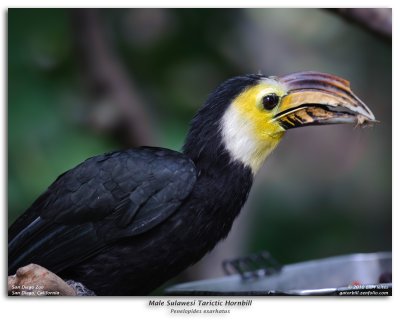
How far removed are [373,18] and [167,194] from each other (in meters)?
0.81

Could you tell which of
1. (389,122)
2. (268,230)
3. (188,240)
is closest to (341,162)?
(268,230)

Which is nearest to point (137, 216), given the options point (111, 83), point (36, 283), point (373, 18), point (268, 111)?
point (36, 283)

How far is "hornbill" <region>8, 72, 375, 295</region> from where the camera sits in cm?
160

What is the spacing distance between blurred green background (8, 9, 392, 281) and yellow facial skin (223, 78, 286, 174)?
0.52 meters

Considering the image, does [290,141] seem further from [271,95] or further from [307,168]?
[271,95]

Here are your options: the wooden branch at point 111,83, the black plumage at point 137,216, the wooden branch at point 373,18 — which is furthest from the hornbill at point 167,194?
the wooden branch at point 111,83

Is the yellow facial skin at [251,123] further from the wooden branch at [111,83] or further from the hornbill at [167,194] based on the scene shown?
the wooden branch at [111,83]

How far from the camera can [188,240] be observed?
161 centimetres

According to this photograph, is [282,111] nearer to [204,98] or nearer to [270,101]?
[270,101]

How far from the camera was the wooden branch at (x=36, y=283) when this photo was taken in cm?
149

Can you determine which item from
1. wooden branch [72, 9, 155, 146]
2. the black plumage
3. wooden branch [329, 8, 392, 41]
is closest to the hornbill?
the black plumage

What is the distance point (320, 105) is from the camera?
1.66m

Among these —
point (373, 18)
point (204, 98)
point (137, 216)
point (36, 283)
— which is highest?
point (373, 18)

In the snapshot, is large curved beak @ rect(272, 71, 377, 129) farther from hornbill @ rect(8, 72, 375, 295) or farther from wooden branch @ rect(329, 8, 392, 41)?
wooden branch @ rect(329, 8, 392, 41)
